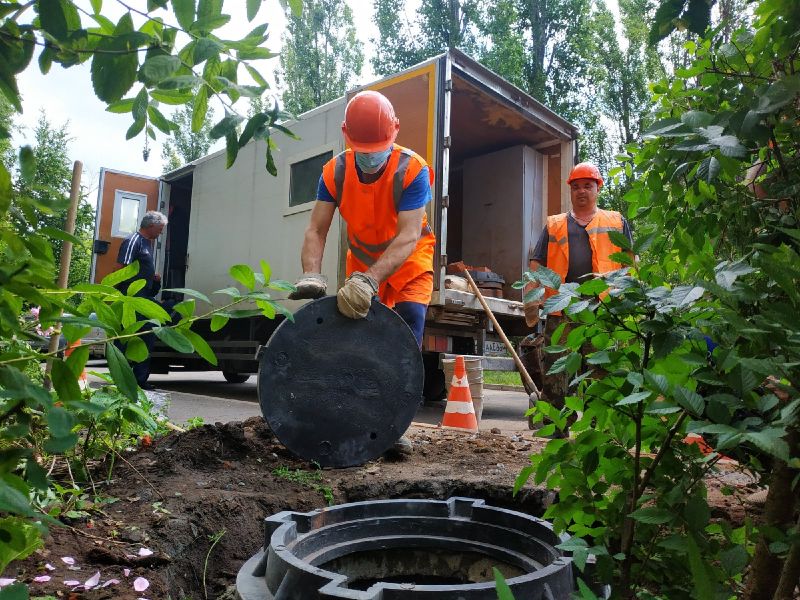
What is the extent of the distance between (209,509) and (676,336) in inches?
76.1

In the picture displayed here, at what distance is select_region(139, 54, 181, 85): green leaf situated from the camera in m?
A: 0.77

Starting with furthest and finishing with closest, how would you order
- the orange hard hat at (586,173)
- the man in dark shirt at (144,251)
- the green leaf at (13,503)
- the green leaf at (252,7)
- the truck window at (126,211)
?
the truck window at (126,211) → the man in dark shirt at (144,251) → the orange hard hat at (586,173) → the green leaf at (252,7) → the green leaf at (13,503)

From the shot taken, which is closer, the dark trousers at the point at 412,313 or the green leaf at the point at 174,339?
the green leaf at the point at 174,339

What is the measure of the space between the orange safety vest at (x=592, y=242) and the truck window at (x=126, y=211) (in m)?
7.20

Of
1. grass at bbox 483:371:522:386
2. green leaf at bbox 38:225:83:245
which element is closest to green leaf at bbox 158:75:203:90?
green leaf at bbox 38:225:83:245

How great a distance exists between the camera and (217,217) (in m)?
8.49

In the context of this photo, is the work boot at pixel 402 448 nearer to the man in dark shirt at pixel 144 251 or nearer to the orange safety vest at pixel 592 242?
the orange safety vest at pixel 592 242

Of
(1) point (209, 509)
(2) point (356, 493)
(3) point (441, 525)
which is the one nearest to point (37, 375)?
(1) point (209, 509)

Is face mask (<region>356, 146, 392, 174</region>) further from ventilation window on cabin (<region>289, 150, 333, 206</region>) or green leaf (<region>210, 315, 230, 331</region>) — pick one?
ventilation window on cabin (<region>289, 150, 333, 206</region>)

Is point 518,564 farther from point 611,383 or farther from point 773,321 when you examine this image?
point 773,321

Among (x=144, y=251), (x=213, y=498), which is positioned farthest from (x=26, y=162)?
(x=144, y=251)

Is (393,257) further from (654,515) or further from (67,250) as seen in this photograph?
(654,515)

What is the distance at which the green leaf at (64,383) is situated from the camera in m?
0.84

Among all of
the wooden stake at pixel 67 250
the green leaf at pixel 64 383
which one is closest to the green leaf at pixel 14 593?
the green leaf at pixel 64 383
